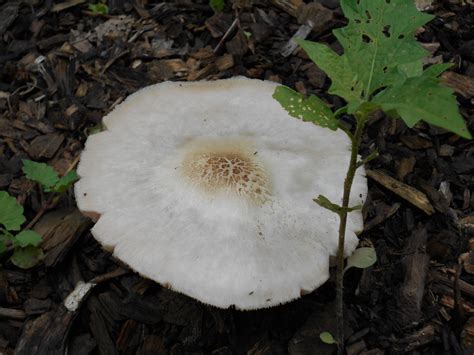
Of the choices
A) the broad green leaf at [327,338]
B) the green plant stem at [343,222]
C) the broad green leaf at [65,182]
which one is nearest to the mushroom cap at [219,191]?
the green plant stem at [343,222]

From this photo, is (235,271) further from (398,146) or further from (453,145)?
(453,145)

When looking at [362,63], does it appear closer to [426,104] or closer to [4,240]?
[426,104]

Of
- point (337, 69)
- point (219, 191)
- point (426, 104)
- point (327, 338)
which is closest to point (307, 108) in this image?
point (337, 69)

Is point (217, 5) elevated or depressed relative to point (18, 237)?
elevated

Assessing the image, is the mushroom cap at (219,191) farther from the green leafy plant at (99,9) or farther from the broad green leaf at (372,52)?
the green leafy plant at (99,9)

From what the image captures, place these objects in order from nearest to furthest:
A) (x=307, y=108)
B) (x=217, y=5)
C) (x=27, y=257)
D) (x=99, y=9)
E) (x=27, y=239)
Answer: (x=307, y=108), (x=27, y=239), (x=27, y=257), (x=217, y=5), (x=99, y=9)

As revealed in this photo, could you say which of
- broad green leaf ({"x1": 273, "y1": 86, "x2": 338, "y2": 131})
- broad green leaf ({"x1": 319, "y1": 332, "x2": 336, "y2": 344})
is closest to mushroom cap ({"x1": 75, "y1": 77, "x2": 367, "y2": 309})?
broad green leaf ({"x1": 319, "y1": 332, "x2": 336, "y2": 344})
